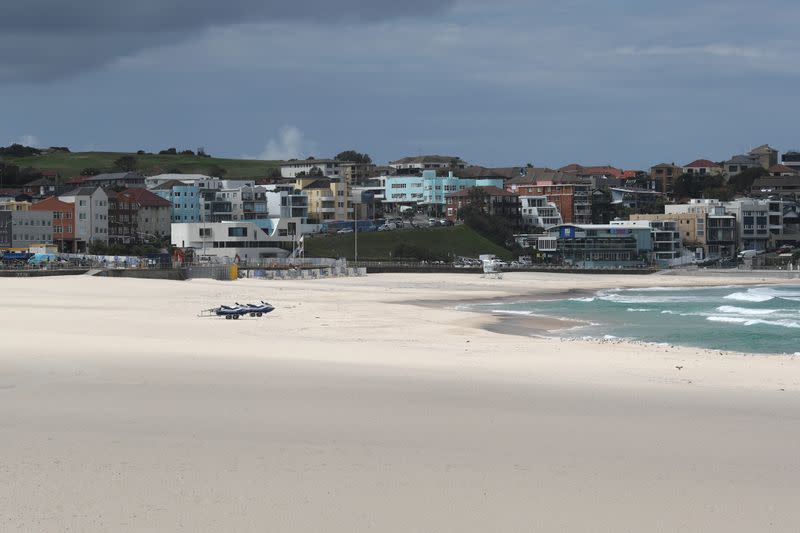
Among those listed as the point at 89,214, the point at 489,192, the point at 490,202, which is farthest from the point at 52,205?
the point at 489,192

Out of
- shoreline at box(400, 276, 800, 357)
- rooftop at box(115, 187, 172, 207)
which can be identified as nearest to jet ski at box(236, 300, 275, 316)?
shoreline at box(400, 276, 800, 357)

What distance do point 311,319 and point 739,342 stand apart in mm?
13844

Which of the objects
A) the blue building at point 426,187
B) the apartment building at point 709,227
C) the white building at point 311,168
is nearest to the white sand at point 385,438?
the apartment building at point 709,227

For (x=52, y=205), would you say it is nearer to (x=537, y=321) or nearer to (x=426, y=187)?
(x=426, y=187)

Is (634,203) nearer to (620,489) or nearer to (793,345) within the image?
(793,345)

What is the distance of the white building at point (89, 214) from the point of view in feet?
288

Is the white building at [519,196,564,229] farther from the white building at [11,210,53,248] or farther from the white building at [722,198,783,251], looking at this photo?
the white building at [11,210,53,248]

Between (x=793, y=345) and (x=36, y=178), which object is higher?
(x=36, y=178)

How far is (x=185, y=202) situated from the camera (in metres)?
105

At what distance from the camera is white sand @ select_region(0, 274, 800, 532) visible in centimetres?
943

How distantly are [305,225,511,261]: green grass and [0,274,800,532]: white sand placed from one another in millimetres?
70978

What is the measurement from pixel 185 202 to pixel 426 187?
3560cm

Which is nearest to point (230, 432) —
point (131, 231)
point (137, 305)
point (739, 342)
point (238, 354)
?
point (238, 354)

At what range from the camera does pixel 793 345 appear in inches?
1161
